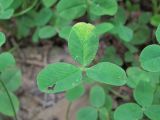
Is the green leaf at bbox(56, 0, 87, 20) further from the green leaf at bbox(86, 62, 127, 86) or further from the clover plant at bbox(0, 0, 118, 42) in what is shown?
the green leaf at bbox(86, 62, 127, 86)

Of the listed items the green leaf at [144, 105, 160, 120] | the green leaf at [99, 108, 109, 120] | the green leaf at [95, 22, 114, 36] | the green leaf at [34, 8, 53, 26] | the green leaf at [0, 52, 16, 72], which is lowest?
the green leaf at [99, 108, 109, 120]

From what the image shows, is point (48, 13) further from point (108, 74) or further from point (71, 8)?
point (108, 74)

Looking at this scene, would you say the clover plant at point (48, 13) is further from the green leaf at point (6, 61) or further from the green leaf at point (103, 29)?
the green leaf at point (6, 61)

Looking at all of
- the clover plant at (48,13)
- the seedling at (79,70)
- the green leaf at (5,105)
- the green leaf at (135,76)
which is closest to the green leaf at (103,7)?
the clover plant at (48,13)

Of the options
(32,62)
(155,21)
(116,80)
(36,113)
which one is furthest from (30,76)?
(116,80)

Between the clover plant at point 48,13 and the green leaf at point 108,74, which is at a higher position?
the green leaf at point 108,74

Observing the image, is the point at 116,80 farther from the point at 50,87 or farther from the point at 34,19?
the point at 34,19

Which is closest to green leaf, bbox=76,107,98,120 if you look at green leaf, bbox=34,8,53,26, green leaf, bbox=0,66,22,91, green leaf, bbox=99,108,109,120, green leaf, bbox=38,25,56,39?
green leaf, bbox=99,108,109,120
